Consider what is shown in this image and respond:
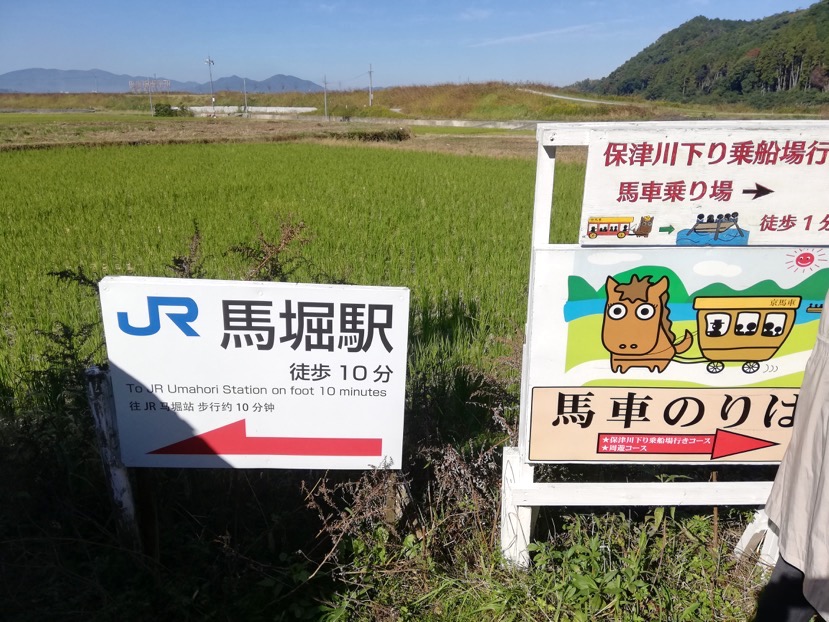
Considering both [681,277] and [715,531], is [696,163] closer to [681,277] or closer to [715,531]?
[681,277]

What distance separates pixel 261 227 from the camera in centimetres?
528

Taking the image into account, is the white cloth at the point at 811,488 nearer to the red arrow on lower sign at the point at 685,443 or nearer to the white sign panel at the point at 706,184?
the red arrow on lower sign at the point at 685,443

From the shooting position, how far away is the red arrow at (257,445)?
1.79m

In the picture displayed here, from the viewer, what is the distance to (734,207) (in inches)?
61.6

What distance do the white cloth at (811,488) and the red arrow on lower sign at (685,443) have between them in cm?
23

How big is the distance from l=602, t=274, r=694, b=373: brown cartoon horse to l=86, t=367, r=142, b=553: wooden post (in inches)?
58.9

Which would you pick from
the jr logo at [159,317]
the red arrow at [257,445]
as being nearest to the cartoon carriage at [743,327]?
the red arrow at [257,445]

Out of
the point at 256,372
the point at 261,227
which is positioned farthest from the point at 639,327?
the point at 261,227

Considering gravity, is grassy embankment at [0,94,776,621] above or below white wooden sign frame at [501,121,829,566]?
below

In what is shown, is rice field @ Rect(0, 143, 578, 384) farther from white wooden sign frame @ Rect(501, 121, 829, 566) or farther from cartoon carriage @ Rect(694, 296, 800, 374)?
cartoon carriage @ Rect(694, 296, 800, 374)

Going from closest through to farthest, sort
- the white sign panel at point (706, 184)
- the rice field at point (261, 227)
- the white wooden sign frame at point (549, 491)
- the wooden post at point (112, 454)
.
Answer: the white sign panel at point (706, 184)
the white wooden sign frame at point (549, 491)
the wooden post at point (112, 454)
the rice field at point (261, 227)

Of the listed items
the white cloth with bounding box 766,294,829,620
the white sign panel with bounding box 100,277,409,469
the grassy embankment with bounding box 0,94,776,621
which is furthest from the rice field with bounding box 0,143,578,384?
the white cloth with bounding box 766,294,829,620

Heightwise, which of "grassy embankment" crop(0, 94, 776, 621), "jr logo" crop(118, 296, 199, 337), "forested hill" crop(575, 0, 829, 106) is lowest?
"grassy embankment" crop(0, 94, 776, 621)

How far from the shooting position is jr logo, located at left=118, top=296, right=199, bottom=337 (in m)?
1.67
